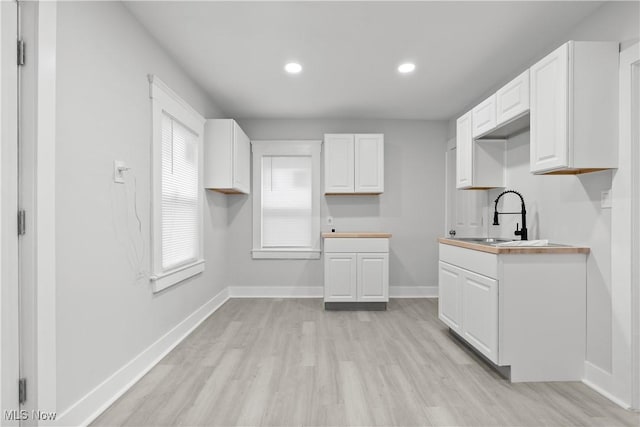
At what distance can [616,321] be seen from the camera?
2.14 m

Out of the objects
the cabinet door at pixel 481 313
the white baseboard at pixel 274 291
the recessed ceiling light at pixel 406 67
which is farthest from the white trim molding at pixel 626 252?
the white baseboard at pixel 274 291

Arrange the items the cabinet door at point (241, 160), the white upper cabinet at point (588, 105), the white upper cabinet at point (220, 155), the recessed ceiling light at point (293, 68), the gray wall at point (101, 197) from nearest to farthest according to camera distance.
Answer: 1. the gray wall at point (101, 197)
2. the white upper cabinet at point (588, 105)
3. the recessed ceiling light at point (293, 68)
4. the white upper cabinet at point (220, 155)
5. the cabinet door at point (241, 160)

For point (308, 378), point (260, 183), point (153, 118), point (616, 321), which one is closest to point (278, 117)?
point (260, 183)

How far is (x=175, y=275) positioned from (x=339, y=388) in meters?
1.75

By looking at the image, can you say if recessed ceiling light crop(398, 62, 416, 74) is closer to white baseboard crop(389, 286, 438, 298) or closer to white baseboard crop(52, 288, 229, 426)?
white baseboard crop(389, 286, 438, 298)

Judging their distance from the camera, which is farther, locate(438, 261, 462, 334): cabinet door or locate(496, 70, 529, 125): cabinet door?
locate(438, 261, 462, 334): cabinet door

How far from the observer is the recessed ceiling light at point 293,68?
3.21 m

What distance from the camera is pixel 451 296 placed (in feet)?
10.5

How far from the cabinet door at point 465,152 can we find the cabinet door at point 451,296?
0.89 m

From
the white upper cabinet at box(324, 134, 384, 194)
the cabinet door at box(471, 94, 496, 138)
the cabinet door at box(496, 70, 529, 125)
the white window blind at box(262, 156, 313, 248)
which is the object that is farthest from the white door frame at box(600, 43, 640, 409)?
the white window blind at box(262, 156, 313, 248)

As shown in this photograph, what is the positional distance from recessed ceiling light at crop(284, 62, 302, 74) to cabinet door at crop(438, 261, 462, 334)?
2439 millimetres

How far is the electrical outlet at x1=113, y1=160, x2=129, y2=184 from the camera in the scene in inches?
86.6

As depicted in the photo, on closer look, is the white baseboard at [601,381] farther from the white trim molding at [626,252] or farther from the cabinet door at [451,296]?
the cabinet door at [451,296]

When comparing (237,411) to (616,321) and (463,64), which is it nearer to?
(616,321)
